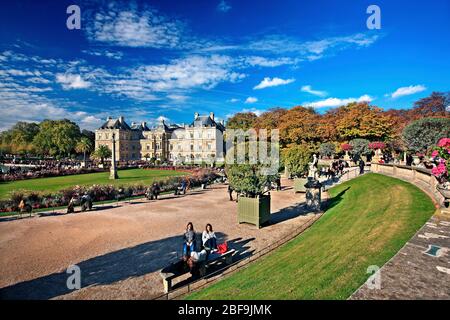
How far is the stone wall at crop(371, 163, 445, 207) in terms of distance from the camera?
1129 centimetres

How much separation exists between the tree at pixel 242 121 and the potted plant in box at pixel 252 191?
4206cm

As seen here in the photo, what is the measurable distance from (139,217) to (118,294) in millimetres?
7897

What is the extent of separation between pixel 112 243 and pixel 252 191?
6507 mm

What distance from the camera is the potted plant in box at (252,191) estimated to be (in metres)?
12.2

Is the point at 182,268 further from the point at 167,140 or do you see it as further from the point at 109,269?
the point at 167,140

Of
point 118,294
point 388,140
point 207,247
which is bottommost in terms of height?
point 118,294

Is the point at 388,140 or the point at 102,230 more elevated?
the point at 388,140

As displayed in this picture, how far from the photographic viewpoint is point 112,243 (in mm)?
10141

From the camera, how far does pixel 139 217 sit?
14141 millimetres

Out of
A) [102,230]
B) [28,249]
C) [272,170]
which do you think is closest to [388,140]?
[272,170]

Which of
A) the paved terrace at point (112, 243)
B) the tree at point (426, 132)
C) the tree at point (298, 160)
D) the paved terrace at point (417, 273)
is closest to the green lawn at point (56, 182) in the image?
the paved terrace at point (112, 243)

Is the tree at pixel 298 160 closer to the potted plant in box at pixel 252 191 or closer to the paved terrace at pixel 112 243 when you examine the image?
the paved terrace at pixel 112 243

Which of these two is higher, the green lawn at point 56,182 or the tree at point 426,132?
the tree at point 426,132
